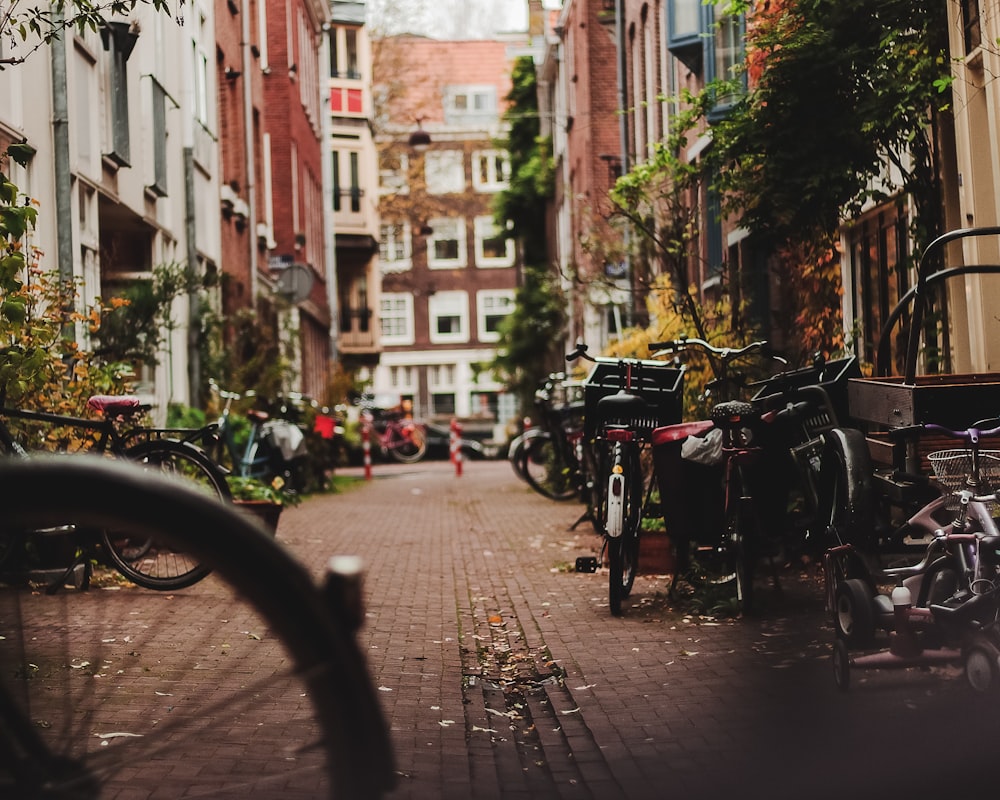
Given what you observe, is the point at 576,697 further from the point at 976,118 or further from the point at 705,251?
the point at 705,251

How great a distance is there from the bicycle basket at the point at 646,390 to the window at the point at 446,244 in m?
54.0

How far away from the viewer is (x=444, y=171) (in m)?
52.7

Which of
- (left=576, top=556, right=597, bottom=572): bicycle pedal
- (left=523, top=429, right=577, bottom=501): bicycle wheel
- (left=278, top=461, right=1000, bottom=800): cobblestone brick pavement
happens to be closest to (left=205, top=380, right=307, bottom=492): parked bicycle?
(left=523, top=429, right=577, bottom=501): bicycle wheel

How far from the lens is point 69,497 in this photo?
1909mm

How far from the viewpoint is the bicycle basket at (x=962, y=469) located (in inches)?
183

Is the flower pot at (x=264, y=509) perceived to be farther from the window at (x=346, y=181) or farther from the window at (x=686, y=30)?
the window at (x=346, y=181)

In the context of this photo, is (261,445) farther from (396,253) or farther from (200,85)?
(396,253)

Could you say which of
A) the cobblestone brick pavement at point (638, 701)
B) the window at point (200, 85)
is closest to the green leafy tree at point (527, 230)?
the window at point (200, 85)

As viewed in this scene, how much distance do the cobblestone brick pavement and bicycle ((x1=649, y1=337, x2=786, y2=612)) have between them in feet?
0.80

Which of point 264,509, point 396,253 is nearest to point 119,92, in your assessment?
point 264,509

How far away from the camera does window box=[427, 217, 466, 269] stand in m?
62.2

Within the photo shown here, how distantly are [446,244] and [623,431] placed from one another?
183 ft

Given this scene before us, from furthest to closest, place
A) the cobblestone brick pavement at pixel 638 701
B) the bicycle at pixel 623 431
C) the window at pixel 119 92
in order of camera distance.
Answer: the window at pixel 119 92
the bicycle at pixel 623 431
the cobblestone brick pavement at pixel 638 701

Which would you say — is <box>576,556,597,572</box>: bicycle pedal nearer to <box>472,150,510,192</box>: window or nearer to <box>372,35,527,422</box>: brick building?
<box>372,35,527,422</box>: brick building
